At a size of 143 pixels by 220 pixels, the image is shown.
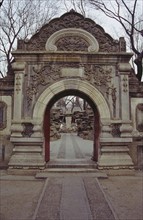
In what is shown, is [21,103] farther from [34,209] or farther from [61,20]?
[34,209]

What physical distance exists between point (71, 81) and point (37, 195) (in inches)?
172

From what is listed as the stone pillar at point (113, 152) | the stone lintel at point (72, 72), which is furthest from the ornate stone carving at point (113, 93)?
the stone lintel at point (72, 72)

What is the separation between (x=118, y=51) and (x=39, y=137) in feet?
14.0

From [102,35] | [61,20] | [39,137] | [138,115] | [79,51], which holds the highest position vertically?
[61,20]

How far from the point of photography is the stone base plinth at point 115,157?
354 inches

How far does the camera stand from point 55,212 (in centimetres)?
528

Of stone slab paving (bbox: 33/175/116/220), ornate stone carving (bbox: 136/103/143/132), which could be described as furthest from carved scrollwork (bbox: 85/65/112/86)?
stone slab paving (bbox: 33/175/116/220)

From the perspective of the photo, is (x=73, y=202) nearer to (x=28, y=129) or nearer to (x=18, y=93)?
(x=28, y=129)

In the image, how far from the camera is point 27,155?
9.10 metres

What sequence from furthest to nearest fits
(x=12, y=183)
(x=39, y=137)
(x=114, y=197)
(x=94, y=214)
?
(x=39, y=137), (x=12, y=183), (x=114, y=197), (x=94, y=214)

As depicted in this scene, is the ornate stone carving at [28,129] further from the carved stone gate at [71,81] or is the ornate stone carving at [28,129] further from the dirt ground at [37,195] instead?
the dirt ground at [37,195]

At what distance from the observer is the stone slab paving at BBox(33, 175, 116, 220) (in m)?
5.10

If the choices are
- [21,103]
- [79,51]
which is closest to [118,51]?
[79,51]

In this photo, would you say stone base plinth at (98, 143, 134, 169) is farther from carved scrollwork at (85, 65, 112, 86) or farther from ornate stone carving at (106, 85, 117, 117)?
carved scrollwork at (85, 65, 112, 86)
